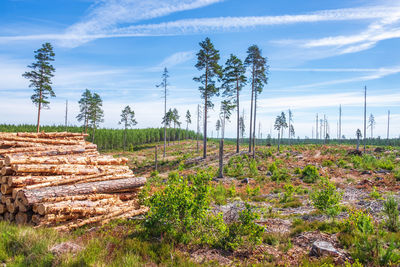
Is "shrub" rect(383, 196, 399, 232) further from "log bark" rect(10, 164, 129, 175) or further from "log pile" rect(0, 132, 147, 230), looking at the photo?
"log bark" rect(10, 164, 129, 175)

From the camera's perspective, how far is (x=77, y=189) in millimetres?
7652

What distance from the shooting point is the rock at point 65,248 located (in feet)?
16.0

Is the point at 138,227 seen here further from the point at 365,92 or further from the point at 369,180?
the point at 365,92

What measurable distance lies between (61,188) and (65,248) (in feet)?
9.63

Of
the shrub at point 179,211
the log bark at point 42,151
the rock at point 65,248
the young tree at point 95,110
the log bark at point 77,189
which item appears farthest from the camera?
the young tree at point 95,110

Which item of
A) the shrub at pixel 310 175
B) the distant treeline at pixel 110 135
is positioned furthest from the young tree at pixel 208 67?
the distant treeline at pixel 110 135

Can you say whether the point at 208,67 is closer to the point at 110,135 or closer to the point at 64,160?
the point at 64,160

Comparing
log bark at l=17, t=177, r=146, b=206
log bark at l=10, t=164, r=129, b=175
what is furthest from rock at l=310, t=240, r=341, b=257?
log bark at l=10, t=164, r=129, b=175

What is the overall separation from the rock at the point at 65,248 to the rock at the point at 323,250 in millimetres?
5431

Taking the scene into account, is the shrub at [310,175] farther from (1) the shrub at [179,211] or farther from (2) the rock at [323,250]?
(1) the shrub at [179,211]

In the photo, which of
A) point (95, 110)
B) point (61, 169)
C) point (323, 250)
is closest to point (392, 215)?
point (323, 250)

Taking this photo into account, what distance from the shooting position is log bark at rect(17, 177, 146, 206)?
6707 mm

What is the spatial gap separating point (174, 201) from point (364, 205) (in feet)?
26.1

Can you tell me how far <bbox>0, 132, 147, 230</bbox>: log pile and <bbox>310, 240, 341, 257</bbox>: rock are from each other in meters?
5.94
